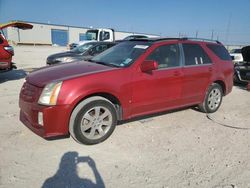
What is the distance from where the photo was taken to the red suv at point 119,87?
12.1 feet

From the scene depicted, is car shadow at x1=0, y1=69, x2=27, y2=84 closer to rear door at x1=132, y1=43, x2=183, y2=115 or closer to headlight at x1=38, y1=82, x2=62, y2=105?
headlight at x1=38, y1=82, x2=62, y2=105

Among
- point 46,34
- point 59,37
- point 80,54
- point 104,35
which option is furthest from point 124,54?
point 59,37

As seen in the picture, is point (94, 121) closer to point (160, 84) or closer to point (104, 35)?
point (160, 84)

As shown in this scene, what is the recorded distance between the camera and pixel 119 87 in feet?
13.6

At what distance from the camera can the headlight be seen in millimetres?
3604

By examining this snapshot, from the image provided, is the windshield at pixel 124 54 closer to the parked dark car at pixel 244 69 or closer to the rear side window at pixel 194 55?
the rear side window at pixel 194 55

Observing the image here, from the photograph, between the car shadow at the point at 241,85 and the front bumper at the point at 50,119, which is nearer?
the front bumper at the point at 50,119

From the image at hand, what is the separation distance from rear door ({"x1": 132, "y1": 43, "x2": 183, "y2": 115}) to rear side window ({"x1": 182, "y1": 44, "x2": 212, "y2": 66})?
0.26 meters

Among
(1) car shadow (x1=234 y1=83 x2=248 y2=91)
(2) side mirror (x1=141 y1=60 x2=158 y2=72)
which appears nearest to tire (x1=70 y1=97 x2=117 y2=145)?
(2) side mirror (x1=141 y1=60 x2=158 y2=72)

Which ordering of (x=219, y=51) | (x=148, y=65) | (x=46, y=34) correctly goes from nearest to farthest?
(x=148, y=65)
(x=219, y=51)
(x=46, y=34)

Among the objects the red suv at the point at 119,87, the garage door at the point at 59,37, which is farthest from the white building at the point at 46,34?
the red suv at the point at 119,87

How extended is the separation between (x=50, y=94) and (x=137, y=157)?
5.22ft

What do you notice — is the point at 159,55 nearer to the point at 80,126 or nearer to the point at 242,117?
the point at 80,126

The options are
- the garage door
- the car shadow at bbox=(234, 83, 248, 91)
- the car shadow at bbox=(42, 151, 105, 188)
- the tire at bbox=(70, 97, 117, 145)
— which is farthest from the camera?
the garage door
